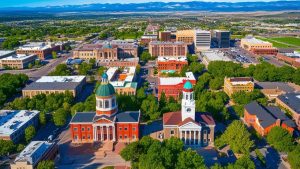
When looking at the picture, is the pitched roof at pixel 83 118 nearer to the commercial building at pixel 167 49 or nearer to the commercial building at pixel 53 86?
the commercial building at pixel 53 86

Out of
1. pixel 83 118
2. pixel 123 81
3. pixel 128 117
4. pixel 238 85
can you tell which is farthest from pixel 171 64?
pixel 83 118

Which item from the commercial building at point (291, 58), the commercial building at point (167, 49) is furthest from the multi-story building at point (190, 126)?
the commercial building at point (167, 49)

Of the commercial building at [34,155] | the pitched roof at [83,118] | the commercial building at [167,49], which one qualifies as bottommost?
the commercial building at [34,155]

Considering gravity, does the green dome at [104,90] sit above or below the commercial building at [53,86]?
above

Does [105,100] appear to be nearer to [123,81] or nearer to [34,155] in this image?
[34,155]

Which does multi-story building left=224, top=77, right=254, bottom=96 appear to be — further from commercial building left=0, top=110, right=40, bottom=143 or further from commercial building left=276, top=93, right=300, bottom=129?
commercial building left=0, top=110, right=40, bottom=143
